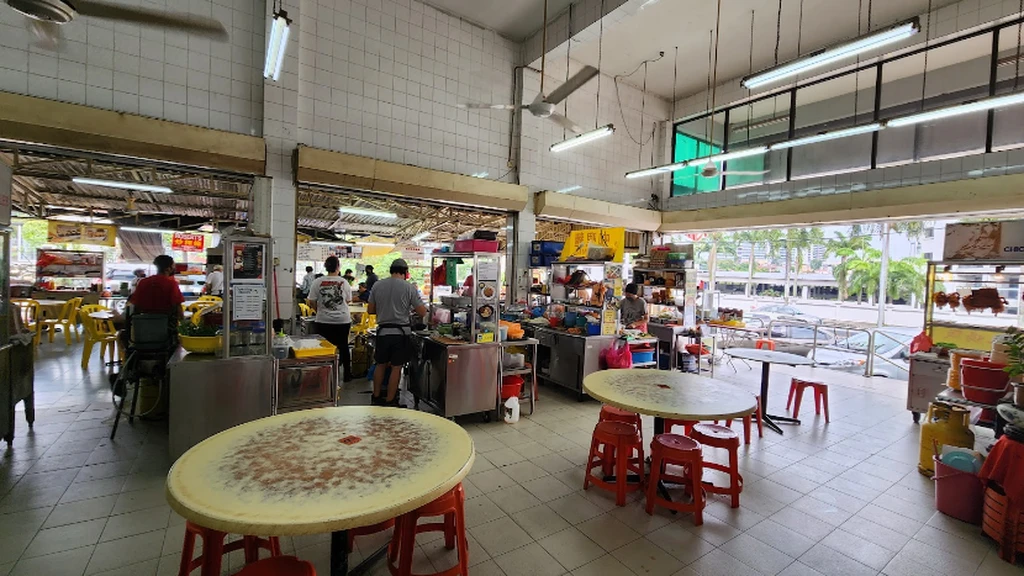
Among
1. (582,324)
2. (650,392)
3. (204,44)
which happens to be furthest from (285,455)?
(204,44)

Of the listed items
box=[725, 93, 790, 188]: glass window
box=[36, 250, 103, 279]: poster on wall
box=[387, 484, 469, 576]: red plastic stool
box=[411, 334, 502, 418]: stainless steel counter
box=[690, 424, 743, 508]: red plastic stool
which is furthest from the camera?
box=[36, 250, 103, 279]: poster on wall

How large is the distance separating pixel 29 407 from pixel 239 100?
419 centimetres

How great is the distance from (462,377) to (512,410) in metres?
0.77

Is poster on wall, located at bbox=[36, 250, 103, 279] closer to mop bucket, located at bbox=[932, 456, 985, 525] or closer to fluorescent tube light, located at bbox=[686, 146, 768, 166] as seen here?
fluorescent tube light, located at bbox=[686, 146, 768, 166]

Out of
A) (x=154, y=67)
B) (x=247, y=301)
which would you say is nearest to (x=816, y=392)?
(x=247, y=301)

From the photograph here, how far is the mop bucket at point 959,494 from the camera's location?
3.18m

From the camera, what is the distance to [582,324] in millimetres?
6414

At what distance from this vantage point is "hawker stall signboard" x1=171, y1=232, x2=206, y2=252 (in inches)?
505

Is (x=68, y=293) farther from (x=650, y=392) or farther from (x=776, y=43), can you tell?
(x=776, y=43)

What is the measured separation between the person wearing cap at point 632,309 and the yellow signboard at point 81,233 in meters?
13.9

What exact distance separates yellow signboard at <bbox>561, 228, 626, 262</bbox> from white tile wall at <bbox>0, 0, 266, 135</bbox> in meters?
4.94

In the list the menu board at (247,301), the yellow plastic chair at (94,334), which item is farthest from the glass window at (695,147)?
the yellow plastic chair at (94,334)

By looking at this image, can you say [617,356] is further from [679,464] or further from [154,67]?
[154,67]

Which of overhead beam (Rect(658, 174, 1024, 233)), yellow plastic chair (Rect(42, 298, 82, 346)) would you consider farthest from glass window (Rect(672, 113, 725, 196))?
yellow plastic chair (Rect(42, 298, 82, 346))
